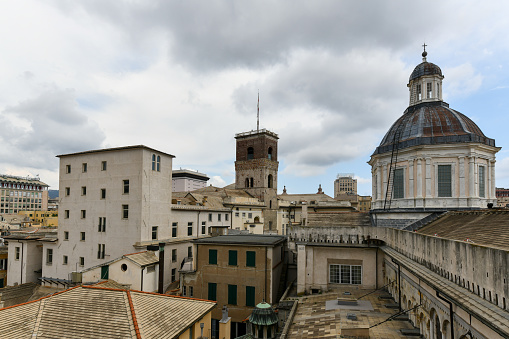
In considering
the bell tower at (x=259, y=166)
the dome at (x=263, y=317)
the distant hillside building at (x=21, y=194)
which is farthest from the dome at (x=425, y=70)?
the distant hillside building at (x=21, y=194)

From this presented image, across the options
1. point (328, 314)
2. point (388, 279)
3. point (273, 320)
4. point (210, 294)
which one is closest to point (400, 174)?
point (388, 279)

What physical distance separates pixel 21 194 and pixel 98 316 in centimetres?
16343

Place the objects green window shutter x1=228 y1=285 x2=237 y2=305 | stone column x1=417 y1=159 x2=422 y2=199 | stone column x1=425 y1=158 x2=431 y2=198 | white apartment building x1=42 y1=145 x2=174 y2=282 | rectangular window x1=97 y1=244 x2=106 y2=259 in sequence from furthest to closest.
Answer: rectangular window x1=97 y1=244 x2=106 y2=259
white apartment building x1=42 y1=145 x2=174 y2=282
green window shutter x1=228 y1=285 x2=237 y2=305
stone column x1=417 y1=159 x2=422 y2=199
stone column x1=425 y1=158 x2=431 y2=198

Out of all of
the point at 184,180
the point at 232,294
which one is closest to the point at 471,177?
the point at 232,294

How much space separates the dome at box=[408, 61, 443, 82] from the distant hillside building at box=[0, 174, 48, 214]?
16280 centimetres

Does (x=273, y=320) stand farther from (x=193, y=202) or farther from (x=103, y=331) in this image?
(x=193, y=202)

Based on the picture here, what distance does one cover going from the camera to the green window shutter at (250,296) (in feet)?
93.1

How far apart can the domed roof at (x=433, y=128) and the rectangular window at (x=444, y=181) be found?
7.73 ft

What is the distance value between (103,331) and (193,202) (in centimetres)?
4103

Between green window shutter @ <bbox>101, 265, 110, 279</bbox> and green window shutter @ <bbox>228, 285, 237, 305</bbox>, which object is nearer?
green window shutter @ <bbox>228, 285, 237, 305</bbox>

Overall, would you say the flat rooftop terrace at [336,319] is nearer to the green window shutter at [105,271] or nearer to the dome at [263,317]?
the dome at [263,317]

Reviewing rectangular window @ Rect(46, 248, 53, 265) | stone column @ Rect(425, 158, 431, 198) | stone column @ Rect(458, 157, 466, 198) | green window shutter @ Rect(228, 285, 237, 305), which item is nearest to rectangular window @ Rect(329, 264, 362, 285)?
stone column @ Rect(425, 158, 431, 198)

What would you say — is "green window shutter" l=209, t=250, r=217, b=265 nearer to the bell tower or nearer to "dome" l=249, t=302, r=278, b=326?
"dome" l=249, t=302, r=278, b=326

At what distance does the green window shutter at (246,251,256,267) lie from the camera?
2898 cm
